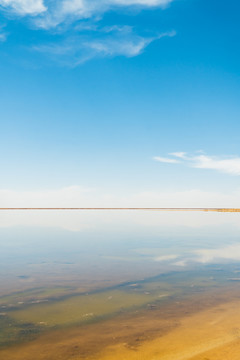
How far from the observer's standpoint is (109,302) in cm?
954

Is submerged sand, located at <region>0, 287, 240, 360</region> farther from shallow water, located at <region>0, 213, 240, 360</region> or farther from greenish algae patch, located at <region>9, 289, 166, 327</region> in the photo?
greenish algae patch, located at <region>9, 289, 166, 327</region>

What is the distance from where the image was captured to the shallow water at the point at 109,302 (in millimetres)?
6578

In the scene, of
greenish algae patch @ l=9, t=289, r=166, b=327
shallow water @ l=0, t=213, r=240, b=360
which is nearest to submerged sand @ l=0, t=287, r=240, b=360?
shallow water @ l=0, t=213, r=240, b=360

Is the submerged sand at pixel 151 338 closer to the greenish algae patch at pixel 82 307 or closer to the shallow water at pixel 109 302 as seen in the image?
the shallow water at pixel 109 302

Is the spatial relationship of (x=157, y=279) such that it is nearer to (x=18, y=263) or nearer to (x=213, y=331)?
(x=213, y=331)

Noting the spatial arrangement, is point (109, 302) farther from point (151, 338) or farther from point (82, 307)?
point (151, 338)

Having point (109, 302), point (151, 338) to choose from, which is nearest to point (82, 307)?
point (109, 302)

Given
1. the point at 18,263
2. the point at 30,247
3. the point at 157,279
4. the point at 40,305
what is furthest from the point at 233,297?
the point at 30,247

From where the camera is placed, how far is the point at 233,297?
990 centimetres

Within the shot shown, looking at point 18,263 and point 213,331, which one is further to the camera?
point 18,263

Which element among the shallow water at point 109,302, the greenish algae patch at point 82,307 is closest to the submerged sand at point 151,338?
the shallow water at point 109,302

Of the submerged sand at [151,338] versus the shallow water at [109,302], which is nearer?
the submerged sand at [151,338]

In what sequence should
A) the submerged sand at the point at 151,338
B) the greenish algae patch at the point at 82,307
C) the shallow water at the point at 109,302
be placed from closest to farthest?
the submerged sand at the point at 151,338 < the shallow water at the point at 109,302 < the greenish algae patch at the point at 82,307

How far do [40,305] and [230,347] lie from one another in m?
5.56
